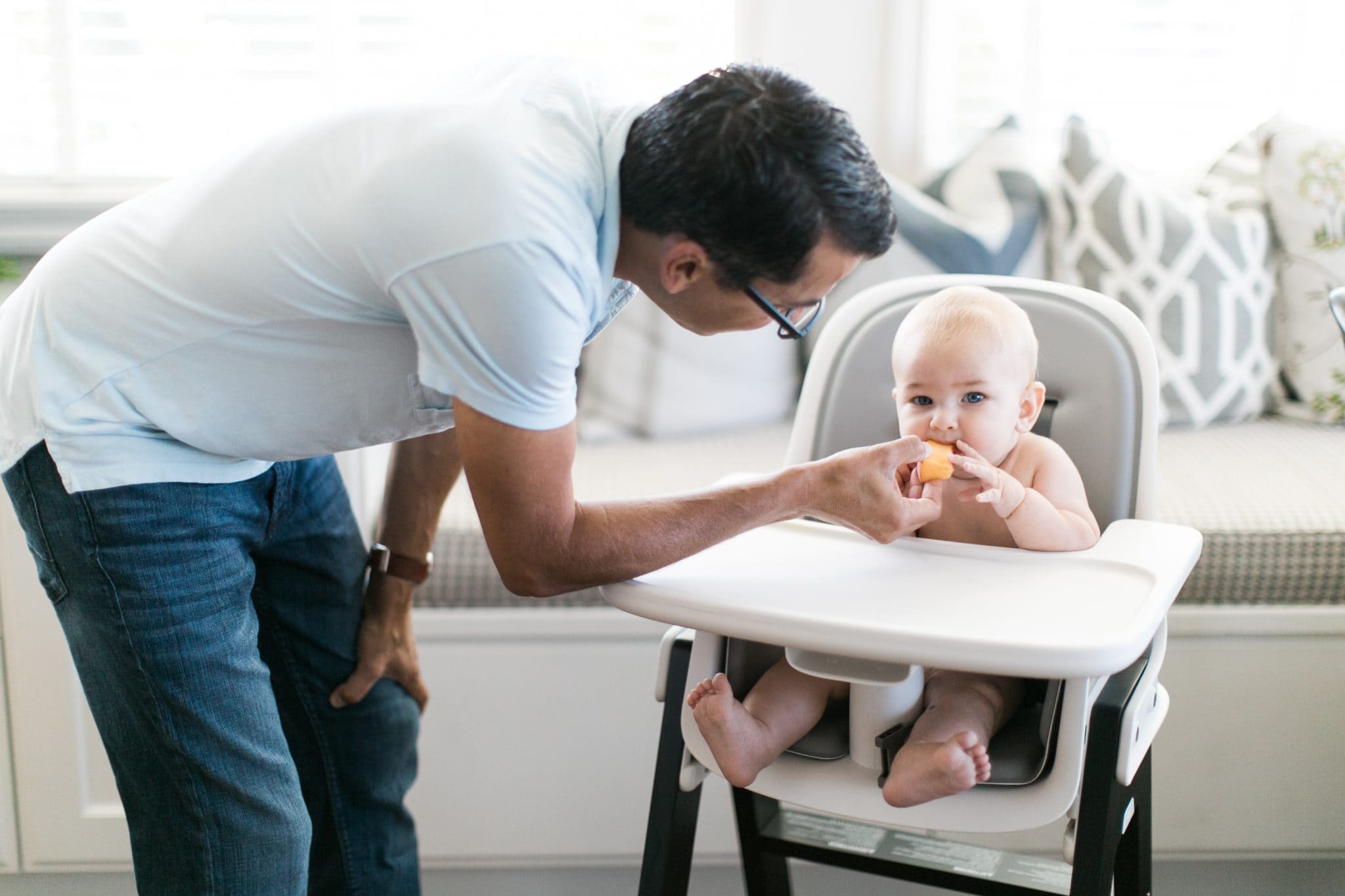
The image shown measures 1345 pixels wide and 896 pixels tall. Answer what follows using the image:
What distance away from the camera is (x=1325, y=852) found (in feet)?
5.69

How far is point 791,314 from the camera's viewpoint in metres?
1.00

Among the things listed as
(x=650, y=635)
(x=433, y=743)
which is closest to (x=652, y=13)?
(x=650, y=635)

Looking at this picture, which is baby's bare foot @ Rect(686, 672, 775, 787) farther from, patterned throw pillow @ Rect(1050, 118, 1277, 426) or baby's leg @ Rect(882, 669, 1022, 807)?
patterned throw pillow @ Rect(1050, 118, 1277, 426)

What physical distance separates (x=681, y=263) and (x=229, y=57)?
1603 mm

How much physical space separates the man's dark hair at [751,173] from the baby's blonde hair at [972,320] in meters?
0.26

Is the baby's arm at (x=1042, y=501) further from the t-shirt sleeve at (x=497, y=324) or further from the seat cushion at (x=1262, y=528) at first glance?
the seat cushion at (x=1262, y=528)

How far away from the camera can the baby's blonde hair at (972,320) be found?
117cm

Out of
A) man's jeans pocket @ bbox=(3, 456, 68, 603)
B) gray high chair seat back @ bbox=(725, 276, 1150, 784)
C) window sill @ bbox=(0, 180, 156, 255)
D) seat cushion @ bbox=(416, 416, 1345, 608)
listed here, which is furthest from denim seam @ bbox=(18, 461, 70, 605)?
window sill @ bbox=(0, 180, 156, 255)

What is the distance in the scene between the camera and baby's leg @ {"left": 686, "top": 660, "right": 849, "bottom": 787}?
1062mm

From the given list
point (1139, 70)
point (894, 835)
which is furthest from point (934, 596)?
point (1139, 70)

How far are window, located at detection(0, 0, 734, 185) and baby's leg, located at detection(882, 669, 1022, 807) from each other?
140 cm

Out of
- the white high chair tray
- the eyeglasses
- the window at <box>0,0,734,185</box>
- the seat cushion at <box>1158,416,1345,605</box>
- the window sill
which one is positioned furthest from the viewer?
the window at <box>0,0,734,185</box>

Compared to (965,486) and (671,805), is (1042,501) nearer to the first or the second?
(965,486)

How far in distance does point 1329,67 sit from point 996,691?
5.82 ft
